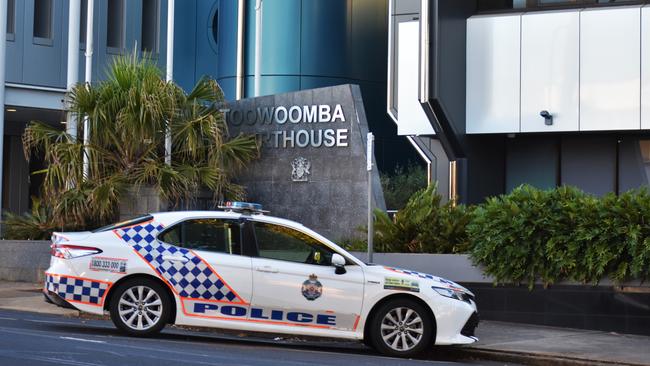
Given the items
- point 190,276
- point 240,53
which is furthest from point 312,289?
point 240,53

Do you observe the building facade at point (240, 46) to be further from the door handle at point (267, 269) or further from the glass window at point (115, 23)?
the door handle at point (267, 269)

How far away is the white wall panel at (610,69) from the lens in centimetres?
2033

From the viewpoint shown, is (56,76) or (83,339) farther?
(56,76)

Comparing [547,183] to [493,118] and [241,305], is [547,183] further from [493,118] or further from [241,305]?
[241,305]

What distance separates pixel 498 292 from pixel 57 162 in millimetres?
9492

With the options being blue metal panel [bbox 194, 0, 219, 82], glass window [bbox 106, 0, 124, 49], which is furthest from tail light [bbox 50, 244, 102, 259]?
blue metal panel [bbox 194, 0, 219, 82]

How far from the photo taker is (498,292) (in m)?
16.5

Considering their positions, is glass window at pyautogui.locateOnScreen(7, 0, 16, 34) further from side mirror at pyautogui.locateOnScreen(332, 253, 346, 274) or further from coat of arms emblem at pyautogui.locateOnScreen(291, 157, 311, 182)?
side mirror at pyautogui.locateOnScreen(332, 253, 346, 274)

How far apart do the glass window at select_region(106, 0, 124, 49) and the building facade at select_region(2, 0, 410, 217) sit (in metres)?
0.03

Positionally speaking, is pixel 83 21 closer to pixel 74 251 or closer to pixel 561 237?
pixel 74 251

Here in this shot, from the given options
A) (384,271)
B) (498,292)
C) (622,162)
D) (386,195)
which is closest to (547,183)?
(622,162)

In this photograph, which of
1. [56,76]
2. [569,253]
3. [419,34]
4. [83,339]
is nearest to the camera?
[83,339]

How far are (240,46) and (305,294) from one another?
1803 cm

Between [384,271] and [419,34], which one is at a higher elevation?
[419,34]
